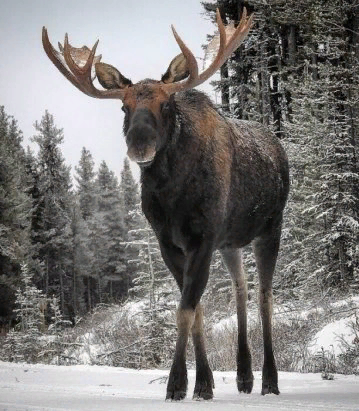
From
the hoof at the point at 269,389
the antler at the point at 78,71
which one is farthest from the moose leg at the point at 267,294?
the antler at the point at 78,71

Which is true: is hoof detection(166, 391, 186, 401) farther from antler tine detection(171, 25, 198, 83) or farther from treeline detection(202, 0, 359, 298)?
treeline detection(202, 0, 359, 298)

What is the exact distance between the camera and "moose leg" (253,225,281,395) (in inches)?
201

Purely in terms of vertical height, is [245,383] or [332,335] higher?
[332,335]

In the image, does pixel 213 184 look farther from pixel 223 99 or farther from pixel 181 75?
pixel 223 99

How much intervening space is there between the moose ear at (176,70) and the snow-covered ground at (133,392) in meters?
2.50

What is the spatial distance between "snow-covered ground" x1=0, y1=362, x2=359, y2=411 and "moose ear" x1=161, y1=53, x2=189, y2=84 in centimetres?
250

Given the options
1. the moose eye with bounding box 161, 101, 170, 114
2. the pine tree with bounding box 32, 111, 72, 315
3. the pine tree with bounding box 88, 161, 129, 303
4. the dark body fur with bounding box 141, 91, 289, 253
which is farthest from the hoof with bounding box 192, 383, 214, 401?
the pine tree with bounding box 88, 161, 129, 303

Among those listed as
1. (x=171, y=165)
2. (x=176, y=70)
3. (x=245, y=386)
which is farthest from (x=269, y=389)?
(x=176, y=70)

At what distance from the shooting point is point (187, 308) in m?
4.29

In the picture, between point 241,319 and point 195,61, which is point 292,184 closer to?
point 241,319

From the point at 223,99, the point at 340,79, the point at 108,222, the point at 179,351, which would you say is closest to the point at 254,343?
the point at 179,351

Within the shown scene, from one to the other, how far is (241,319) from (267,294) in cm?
36

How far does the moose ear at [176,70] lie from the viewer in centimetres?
472

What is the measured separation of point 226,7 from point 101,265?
31.3 m
